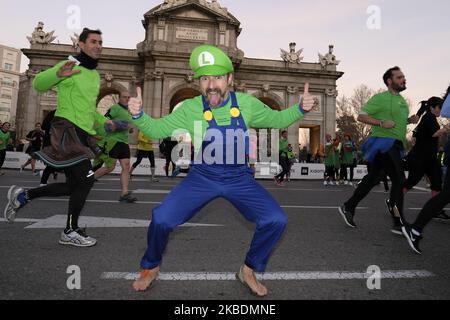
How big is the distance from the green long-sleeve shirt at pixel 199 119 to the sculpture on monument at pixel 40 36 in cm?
3231

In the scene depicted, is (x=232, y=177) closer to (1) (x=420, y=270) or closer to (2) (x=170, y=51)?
(1) (x=420, y=270)

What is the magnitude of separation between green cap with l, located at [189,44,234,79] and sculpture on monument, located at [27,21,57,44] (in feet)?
106

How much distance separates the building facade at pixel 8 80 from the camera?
82.3 m

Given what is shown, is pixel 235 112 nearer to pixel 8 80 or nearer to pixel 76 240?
pixel 76 240

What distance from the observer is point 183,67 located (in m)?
27.2

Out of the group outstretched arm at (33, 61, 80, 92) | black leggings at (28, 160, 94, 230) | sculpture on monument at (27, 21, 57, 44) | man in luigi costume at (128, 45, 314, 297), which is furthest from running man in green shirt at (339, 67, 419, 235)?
sculpture on monument at (27, 21, 57, 44)

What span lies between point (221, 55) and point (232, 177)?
796mm

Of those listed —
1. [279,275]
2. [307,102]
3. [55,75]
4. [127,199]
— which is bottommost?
[279,275]

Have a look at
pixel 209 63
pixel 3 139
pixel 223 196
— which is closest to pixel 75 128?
pixel 209 63

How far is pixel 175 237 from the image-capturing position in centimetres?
351

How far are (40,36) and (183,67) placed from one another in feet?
43.1

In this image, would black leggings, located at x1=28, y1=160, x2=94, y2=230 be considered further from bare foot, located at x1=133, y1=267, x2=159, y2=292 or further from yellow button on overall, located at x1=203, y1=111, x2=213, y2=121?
yellow button on overall, located at x1=203, y1=111, x2=213, y2=121

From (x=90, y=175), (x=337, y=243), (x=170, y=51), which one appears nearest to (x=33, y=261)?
(x=90, y=175)

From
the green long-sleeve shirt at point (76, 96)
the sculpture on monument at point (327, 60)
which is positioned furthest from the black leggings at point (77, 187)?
the sculpture on monument at point (327, 60)
